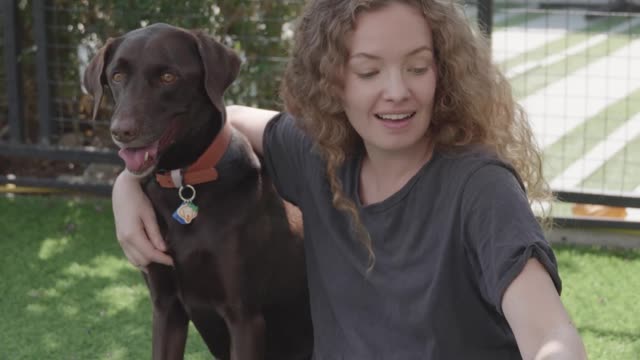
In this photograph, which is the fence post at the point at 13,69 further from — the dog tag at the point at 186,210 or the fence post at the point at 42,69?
the dog tag at the point at 186,210

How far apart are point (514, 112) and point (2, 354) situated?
7.76ft

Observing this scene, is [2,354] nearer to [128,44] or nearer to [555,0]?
[128,44]

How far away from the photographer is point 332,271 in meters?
3.05

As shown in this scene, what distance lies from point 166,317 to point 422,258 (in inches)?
37.3

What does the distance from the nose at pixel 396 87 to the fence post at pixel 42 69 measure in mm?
3891

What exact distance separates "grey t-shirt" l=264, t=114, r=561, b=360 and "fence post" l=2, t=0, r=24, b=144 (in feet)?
11.3

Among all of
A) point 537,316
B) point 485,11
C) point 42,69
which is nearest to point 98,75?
point 537,316

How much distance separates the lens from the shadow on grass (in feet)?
14.7

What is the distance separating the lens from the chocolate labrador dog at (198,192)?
307cm

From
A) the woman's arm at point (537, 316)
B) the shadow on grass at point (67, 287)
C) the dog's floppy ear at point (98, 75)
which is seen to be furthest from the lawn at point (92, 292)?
the woman's arm at point (537, 316)

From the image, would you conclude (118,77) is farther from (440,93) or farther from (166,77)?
(440,93)

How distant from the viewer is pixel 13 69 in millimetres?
6254

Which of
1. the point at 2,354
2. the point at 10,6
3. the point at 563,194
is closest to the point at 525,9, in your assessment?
the point at 563,194

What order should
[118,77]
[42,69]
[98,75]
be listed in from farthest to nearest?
[42,69] < [98,75] < [118,77]
